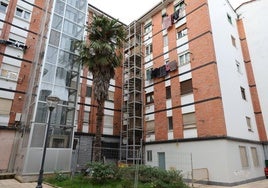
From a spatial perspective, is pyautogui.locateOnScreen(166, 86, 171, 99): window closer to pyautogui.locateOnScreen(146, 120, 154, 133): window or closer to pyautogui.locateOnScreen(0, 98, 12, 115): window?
pyautogui.locateOnScreen(146, 120, 154, 133): window

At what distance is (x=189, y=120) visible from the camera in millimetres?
18328

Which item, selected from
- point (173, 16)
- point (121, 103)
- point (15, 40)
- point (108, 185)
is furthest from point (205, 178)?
point (15, 40)

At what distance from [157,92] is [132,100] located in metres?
3.50

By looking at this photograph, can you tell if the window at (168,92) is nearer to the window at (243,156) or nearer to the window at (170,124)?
the window at (170,124)

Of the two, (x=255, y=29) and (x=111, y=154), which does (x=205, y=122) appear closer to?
(x=111, y=154)

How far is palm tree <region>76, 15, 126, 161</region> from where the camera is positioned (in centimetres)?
1645

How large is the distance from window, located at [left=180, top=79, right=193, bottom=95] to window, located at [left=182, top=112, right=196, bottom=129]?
85.0 inches

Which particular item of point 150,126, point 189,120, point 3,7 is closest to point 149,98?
point 150,126

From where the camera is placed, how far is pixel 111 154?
23.3m

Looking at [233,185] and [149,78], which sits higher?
[149,78]

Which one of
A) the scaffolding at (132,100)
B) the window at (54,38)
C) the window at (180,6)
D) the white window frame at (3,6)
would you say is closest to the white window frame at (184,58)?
the window at (180,6)

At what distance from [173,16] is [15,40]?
16.4m

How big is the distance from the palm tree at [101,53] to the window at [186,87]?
660cm

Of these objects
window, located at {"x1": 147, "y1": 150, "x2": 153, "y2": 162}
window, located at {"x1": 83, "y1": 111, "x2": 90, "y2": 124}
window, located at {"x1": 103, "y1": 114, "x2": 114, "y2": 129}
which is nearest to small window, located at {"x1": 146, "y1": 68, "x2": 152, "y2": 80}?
window, located at {"x1": 103, "y1": 114, "x2": 114, "y2": 129}
